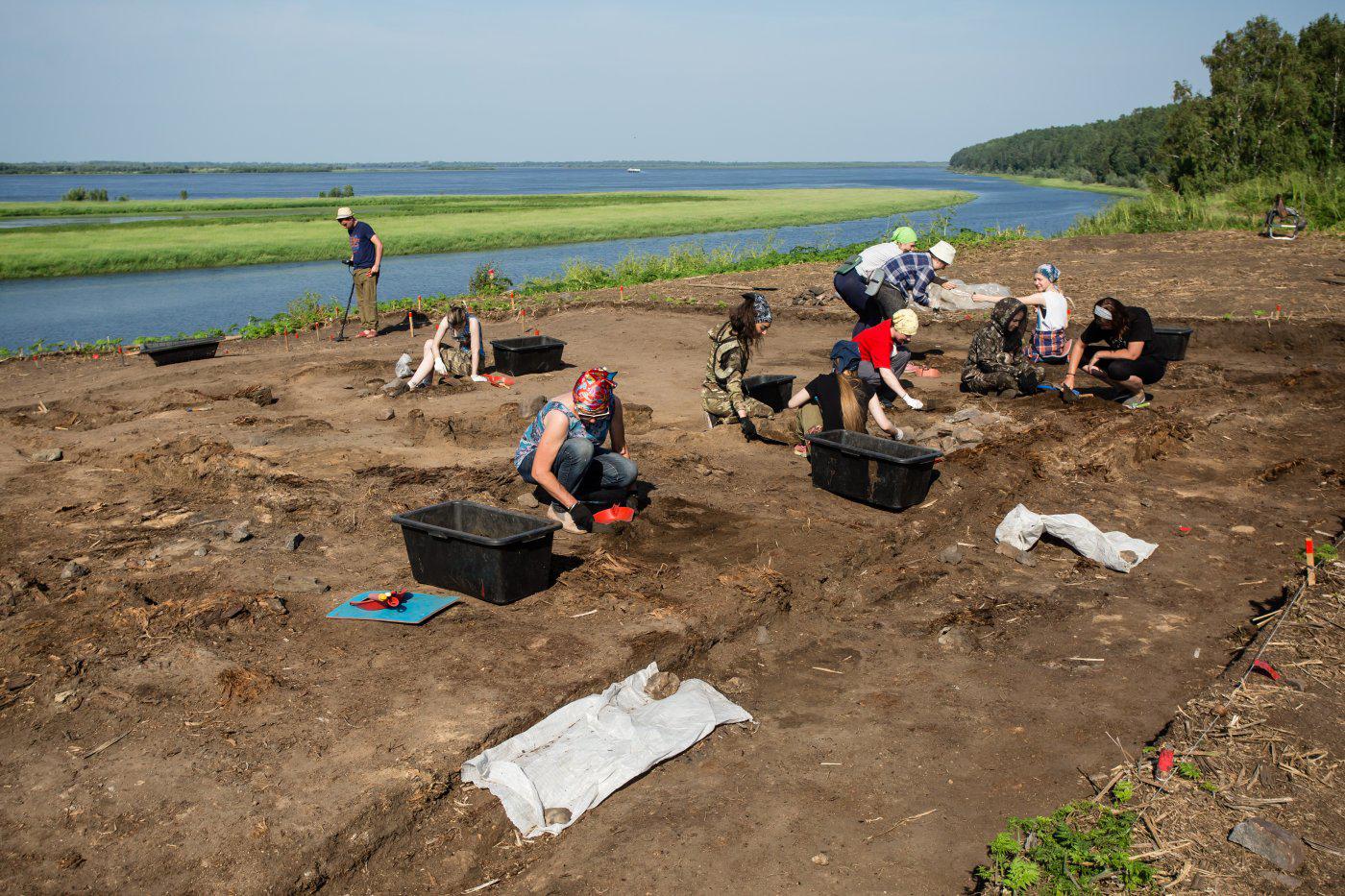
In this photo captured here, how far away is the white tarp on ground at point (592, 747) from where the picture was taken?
3875 millimetres

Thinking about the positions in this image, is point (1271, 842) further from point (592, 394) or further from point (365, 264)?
point (365, 264)

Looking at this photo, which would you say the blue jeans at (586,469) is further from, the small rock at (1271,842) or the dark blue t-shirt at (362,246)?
the dark blue t-shirt at (362,246)

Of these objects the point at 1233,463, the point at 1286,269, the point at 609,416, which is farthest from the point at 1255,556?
the point at 1286,269

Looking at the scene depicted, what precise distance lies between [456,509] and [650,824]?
274 cm

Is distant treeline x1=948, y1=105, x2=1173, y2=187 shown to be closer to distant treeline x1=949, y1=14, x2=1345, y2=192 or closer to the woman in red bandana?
distant treeline x1=949, y1=14, x2=1345, y2=192

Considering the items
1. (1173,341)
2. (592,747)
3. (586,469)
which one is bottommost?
(592,747)

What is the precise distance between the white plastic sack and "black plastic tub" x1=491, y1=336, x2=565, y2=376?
21.0ft

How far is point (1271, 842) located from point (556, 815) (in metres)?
2.60

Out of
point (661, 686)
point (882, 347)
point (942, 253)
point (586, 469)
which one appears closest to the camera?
point (661, 686)

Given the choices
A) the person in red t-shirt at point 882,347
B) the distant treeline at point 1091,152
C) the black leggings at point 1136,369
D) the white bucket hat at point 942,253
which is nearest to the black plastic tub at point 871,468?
the person in red t-shirt at point 882,347

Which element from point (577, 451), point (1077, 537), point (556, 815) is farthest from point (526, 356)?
point (556, 815)

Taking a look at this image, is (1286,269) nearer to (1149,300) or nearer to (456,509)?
(1149,300)

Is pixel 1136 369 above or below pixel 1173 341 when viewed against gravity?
below

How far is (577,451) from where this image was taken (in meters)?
6.41
